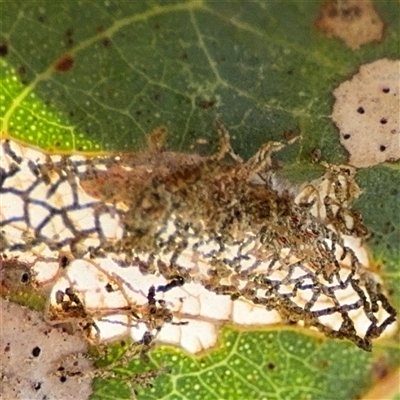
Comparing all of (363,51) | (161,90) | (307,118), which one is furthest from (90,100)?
(363,51)

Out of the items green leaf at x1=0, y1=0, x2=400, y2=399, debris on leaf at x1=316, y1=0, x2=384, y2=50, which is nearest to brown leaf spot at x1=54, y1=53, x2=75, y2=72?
green leaf at x1=0, y1=0, x2=400, y2=399

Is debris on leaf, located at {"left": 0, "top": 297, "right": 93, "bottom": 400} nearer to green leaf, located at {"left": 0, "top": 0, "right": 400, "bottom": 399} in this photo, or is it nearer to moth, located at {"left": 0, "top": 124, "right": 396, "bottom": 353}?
moth, located at {"left": 0, "top": 124, "right": 396, "bottom": 353}

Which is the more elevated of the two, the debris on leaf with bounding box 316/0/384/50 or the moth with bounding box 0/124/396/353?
the debris on leaf with bounding box 316/0/384/50

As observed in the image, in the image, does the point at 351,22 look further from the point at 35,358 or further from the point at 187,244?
the point at 35,358

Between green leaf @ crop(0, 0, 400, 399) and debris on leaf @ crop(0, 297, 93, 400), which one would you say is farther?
debris on leaf @ crop(0, 297, 93, 400)

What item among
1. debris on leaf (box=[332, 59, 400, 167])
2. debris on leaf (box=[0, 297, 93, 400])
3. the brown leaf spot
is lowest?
debris on leaf (box=[0, 297, 93, 400])

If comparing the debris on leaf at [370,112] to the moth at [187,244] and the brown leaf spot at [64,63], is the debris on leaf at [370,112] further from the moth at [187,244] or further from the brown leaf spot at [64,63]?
the brown leaf spot at [64,63]
